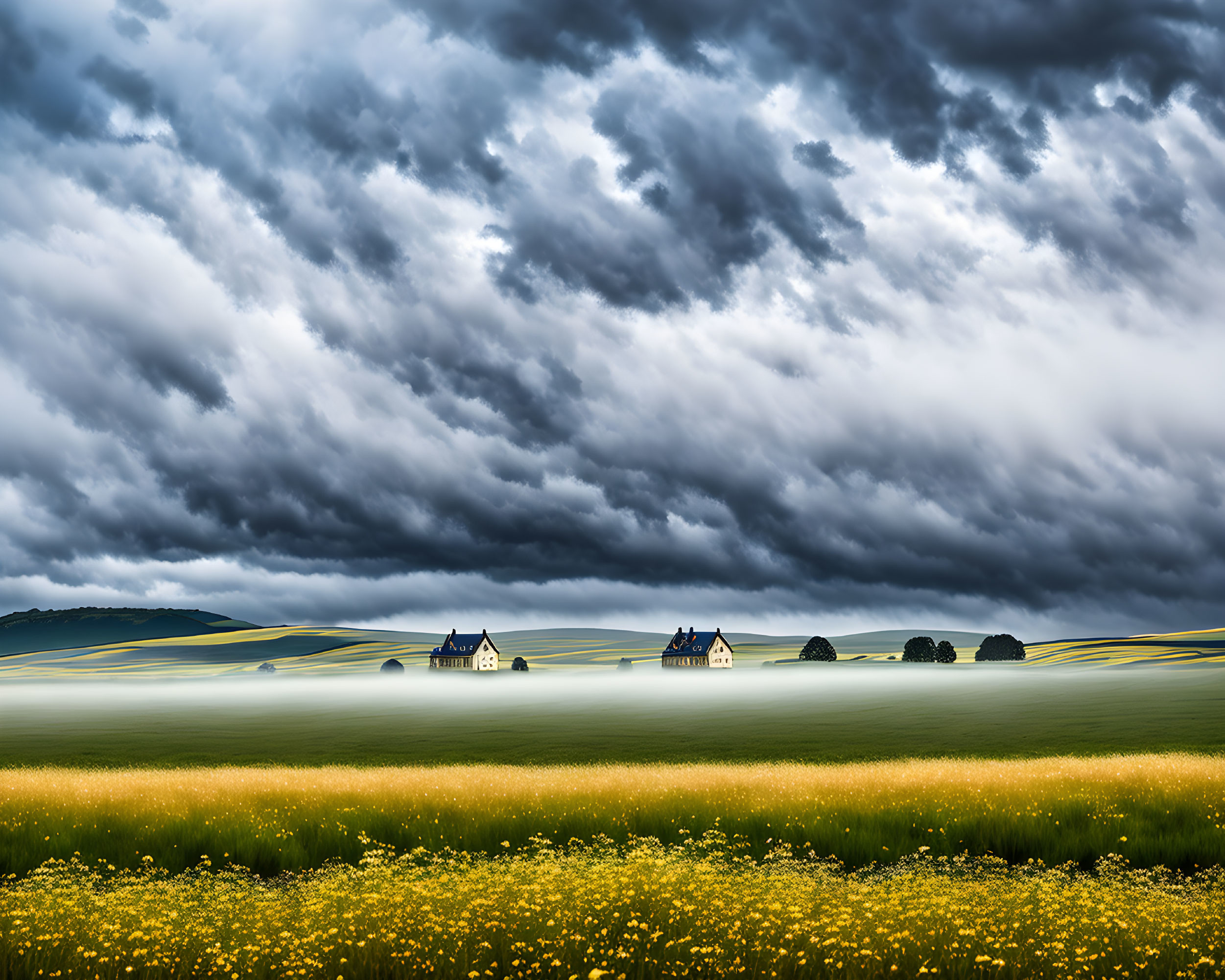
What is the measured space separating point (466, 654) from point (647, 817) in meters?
135

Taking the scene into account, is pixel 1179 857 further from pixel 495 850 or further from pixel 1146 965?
pixel 495 850

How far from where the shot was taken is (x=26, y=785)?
66.6 ft

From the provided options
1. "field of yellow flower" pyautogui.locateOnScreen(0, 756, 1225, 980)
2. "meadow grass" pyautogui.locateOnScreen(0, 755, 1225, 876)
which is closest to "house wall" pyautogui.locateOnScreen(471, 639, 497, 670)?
"field of yellow flower" pyautogui.locateOnScreen(0, 756, 1225, 980)

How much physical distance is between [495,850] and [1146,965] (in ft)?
32.5

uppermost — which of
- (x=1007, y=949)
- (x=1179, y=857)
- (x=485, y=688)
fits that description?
(x=1007, y=949)

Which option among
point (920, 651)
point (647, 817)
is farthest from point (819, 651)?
point (647, 817)

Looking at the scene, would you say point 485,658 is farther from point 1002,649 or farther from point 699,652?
point 1002,649

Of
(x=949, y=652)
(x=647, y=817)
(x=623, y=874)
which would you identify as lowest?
Result: (x=949, y=652)

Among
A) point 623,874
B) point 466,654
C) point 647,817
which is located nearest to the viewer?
point 623,874

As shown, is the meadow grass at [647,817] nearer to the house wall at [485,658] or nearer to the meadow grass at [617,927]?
the meadow grass at [617,927]

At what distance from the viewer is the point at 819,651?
449 feet

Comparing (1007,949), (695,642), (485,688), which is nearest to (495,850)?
(1007,949)

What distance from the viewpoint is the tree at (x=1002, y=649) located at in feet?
410

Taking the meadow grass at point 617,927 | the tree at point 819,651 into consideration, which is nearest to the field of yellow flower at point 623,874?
the meadow grass at point 617,927
